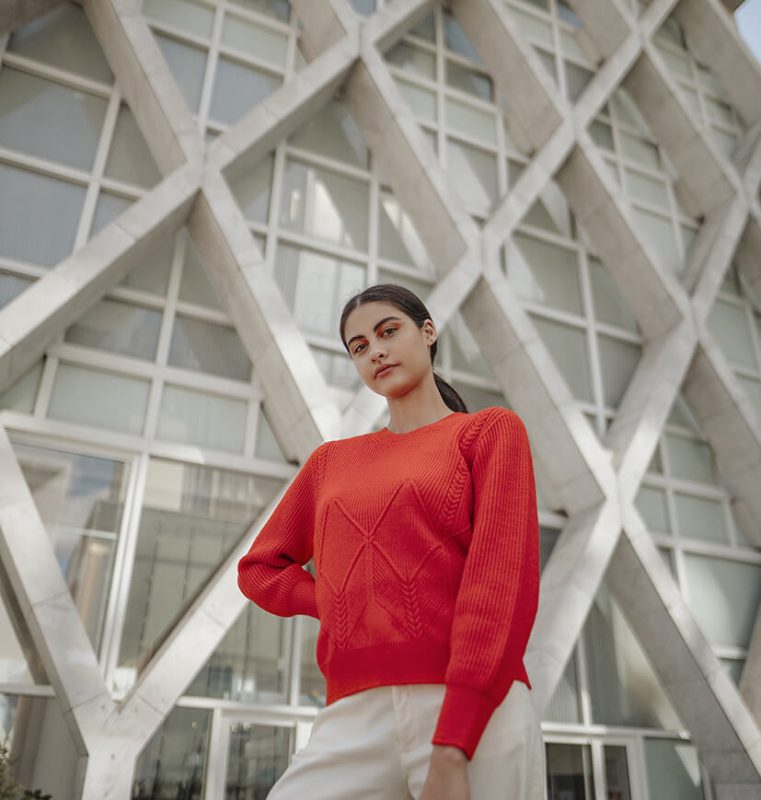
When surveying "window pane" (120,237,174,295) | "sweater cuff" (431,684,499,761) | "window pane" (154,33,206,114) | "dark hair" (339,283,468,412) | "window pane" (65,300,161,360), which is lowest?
"sweater cuff" (431,684,499,761)

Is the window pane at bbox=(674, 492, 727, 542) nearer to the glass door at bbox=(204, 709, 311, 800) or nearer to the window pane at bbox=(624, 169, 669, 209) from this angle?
the window pane at bbox=(624, 169, 669, 209)

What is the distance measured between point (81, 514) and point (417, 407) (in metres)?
6.85

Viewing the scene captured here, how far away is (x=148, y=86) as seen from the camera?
9508mm

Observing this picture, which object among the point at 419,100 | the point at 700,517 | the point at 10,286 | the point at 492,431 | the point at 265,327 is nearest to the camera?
the point at 492,431

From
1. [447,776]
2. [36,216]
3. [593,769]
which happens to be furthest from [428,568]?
[593,769]

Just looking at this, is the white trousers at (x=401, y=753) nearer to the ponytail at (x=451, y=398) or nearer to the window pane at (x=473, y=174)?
the ponytail at (x=451, y=398)

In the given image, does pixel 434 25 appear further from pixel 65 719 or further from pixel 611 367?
pixel 65 719

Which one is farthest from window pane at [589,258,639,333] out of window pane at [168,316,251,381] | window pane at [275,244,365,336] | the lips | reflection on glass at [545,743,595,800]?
the lips

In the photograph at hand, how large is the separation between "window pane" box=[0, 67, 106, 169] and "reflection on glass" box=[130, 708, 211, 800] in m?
6.89

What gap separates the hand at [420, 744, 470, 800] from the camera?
152 centimetres

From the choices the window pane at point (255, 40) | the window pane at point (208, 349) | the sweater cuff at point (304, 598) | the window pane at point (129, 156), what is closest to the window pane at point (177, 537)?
the window pane at point (208, 349)

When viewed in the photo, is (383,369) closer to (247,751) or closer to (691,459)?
(247,751)

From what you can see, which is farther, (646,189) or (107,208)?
(646,189)

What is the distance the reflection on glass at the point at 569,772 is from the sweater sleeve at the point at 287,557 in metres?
8.72
